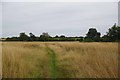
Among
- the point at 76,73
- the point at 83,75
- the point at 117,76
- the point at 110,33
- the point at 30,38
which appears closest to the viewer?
the point at 117,76

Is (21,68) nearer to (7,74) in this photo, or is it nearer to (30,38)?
(7,74)

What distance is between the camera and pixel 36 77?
6094 mm

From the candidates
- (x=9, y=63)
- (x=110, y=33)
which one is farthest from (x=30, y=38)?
(x=9, y=63)

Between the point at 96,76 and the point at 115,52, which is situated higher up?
the point at 115,52

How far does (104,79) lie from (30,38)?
174 feet

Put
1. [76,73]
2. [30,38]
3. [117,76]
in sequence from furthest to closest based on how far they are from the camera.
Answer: [30,38] < [76,73] < [117,76]

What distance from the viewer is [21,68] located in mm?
6477

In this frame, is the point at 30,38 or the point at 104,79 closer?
the point at 104,79

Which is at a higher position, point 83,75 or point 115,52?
point 115,52

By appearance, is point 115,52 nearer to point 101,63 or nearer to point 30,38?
point 101,63

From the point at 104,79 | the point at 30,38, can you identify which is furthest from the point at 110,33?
the point at 30,38

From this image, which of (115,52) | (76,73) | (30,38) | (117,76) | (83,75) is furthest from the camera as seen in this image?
(30,38)

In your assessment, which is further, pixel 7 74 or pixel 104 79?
pixel 7 74

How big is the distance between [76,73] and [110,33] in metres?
17.6
